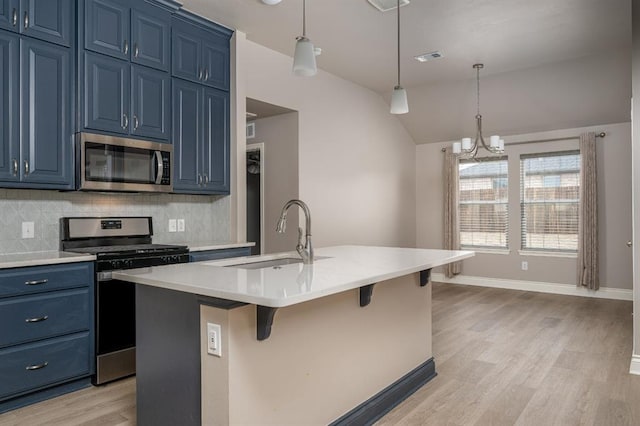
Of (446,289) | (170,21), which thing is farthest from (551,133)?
(170,21)

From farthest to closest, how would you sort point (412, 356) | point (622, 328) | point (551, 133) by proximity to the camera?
1. point (551, 133)
2. point (622, 328)
3. point (412, 356)

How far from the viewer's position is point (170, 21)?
12.2ft

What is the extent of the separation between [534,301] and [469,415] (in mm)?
3722

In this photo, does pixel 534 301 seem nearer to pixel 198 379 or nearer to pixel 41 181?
pixel 198 379

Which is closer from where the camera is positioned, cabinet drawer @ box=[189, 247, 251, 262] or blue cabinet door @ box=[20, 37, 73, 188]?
blue cabinet door @ box=[20, 37, 73, 188]

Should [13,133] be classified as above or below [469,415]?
above

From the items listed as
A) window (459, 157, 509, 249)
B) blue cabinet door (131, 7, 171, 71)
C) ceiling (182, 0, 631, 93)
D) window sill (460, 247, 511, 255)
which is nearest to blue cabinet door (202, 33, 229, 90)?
ceiling (182, 0, 631, 93)

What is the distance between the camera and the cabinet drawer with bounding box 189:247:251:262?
11.9 ft

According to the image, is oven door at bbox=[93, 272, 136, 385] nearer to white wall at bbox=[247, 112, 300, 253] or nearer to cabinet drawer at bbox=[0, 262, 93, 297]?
cabinet drawer at bbox=[0, 262, 93, 297]

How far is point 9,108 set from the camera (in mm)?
2812

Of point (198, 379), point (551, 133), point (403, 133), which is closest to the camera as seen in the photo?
point (198, 379)

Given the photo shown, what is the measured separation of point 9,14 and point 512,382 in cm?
405

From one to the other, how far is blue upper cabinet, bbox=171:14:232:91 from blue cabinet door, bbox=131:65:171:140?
199mm

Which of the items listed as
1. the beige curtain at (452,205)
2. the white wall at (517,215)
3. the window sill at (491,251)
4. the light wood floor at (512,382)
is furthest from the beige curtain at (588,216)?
the beige curtain at (452,205)
